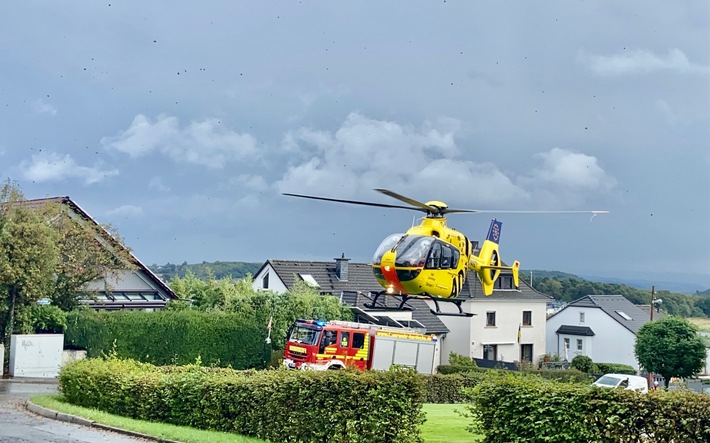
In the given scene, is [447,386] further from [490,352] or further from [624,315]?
[624,315]

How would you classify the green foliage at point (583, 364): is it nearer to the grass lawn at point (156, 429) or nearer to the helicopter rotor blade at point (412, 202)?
the helicopter rotor blade at point (412, 202)

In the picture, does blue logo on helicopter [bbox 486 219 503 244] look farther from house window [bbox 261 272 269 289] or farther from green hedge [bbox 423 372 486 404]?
house window [bbox 261 272 269 289]

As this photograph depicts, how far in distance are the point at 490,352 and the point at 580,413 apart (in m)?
50.9

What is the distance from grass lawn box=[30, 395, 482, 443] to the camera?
18.2 meters

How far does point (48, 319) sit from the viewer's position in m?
39.4

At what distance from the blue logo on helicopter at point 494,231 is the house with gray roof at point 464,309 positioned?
2270 cm

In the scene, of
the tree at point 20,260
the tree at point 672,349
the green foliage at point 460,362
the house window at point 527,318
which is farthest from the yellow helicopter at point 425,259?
the house window at point 527,318

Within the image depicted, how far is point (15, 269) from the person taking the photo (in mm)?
37000

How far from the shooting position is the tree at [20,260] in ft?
122

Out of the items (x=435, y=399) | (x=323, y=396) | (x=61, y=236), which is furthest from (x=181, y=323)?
(x=323, y=396)

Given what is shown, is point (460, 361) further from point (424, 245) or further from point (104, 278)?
point (424, 245)

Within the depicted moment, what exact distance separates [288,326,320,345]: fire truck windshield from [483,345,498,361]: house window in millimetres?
27189

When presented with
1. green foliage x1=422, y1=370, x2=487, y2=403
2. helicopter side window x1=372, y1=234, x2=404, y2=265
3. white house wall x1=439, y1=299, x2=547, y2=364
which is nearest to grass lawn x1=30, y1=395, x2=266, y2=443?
helicopter side window x1=372, y1=234, x2=404, y2=265

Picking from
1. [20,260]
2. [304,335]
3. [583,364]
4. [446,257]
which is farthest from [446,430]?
[583,364]
